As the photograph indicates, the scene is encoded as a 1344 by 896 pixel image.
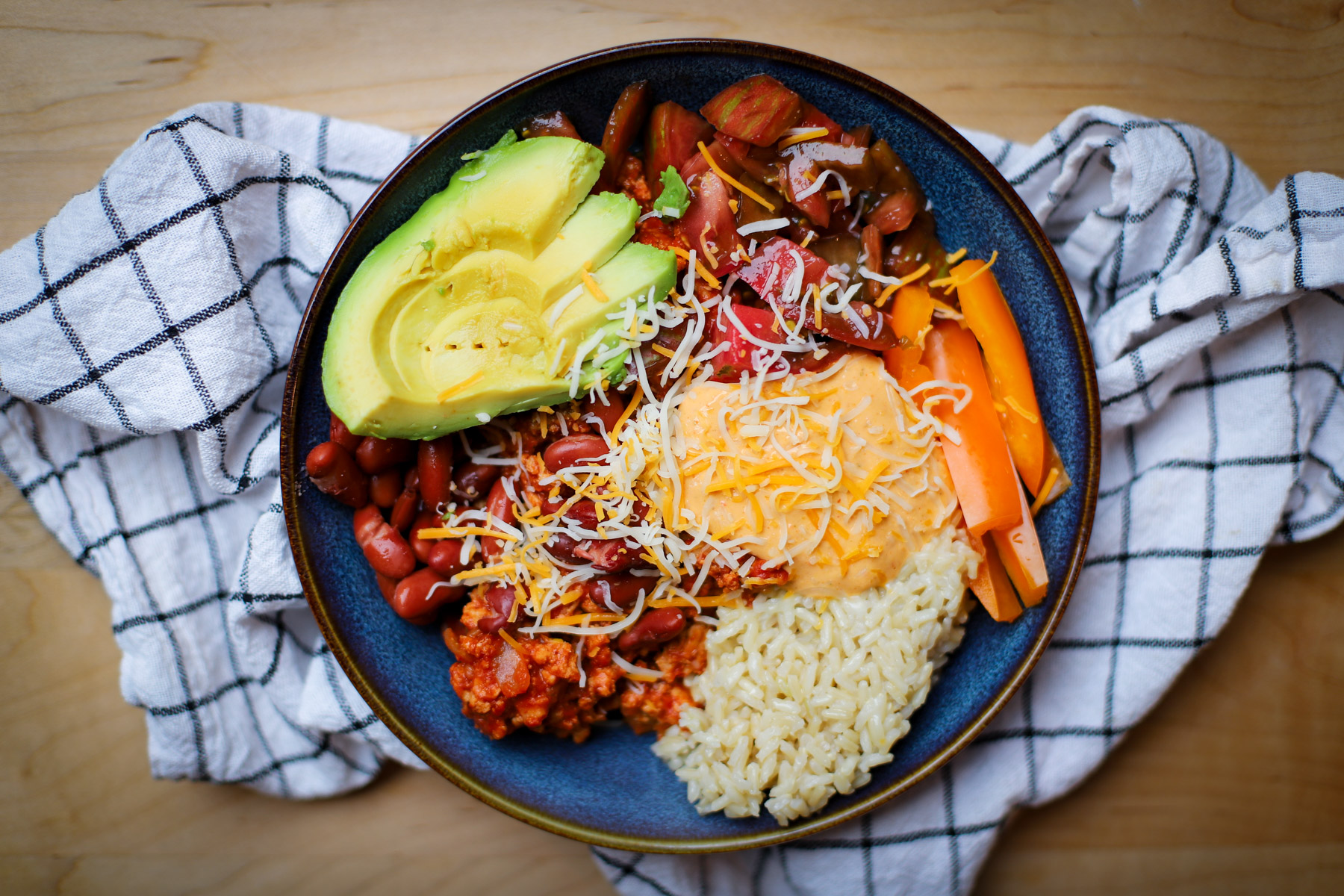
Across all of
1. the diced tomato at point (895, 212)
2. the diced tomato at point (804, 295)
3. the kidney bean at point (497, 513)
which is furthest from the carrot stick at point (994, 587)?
the kidney bean at point (497, 513)

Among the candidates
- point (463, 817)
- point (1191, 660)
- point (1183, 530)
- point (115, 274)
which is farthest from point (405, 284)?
point (1191, 660)

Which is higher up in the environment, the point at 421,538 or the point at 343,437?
the point at 343,437

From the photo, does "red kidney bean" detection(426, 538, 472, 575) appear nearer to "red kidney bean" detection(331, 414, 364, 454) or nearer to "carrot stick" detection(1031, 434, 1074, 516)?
"red kidney bean" detection(331, 414, 364, 454)

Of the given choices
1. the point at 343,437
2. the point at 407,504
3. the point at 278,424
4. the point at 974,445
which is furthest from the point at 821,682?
the point at 278,424

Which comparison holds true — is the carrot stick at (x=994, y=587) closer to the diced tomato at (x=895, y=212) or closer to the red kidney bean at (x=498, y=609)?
the diced tomato at (x=895, y=212)

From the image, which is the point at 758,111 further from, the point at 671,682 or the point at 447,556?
the point at 671,682
